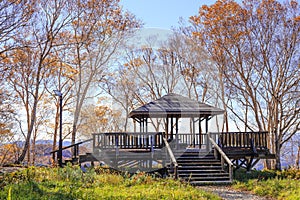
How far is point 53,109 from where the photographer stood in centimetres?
2427

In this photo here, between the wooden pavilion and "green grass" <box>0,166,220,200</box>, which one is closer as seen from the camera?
"green grass" <box>0,166,220,200</box>

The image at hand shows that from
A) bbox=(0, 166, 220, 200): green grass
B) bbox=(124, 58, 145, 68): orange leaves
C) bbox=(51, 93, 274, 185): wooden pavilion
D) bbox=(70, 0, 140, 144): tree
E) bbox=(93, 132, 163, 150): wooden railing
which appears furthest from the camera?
bbox=(124, 58, 145, 68): orange leaves

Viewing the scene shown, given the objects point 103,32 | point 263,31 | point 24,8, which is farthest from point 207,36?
point 24,8

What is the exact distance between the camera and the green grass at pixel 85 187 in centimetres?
639

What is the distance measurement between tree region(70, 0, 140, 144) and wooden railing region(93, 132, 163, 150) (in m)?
6.90

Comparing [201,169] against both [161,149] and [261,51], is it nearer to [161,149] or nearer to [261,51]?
[161,149]

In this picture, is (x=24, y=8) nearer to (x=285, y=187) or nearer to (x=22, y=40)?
(x=22, y=40)

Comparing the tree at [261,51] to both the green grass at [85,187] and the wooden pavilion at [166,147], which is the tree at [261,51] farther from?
the green grass at [85,187]

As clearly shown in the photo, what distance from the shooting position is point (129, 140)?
13602 mm

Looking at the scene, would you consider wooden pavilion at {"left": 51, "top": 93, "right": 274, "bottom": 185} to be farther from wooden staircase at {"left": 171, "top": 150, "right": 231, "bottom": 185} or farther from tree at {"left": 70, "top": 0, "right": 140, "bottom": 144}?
tree at {"left": 70, "top": 0, "right": 140, "bottom": 144}

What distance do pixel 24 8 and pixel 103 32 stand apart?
5.30 metres

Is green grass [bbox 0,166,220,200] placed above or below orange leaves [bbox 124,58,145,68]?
below

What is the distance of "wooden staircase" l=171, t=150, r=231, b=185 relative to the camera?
1119 cm

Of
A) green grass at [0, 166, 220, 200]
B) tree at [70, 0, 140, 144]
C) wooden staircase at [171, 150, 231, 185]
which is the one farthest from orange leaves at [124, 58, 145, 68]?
green grass at [0, 166, 220, 200]
